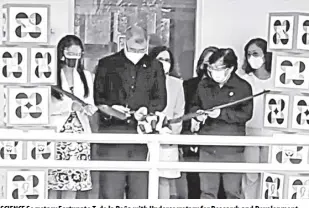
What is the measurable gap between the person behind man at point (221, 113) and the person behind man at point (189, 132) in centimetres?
3

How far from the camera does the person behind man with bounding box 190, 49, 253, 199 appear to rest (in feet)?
12.5

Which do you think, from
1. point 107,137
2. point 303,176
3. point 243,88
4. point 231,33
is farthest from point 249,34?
point 107,137

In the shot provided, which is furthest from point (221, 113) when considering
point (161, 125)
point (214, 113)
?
point (161, 125)

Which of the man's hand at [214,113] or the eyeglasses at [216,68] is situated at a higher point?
the eyeglasses at [216,68]

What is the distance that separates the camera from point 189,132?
12.5 feet

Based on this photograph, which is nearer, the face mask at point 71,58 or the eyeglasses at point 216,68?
the face mask at point 71,58

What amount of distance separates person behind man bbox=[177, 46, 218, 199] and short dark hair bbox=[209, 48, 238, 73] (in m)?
0.03

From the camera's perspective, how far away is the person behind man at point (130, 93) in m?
3.71

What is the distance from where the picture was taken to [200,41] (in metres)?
3.71

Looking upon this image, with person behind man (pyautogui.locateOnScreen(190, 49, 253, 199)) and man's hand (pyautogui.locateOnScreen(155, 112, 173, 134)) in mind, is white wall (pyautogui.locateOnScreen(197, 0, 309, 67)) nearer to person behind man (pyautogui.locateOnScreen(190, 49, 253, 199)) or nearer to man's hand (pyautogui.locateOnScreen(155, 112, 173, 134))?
person behind man (pyautogui.locateOnScreen(190, 49, 253, 199))

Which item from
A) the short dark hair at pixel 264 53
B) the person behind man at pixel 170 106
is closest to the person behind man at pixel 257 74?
the short dark hair at pixel 264 53

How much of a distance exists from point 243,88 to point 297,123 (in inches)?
15.9

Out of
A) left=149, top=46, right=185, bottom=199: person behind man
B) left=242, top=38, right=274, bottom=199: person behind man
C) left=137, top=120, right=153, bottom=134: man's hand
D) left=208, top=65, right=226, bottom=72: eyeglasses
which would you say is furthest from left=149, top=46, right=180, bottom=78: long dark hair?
left=242, top=38, right=274, bottom=199: person behind man

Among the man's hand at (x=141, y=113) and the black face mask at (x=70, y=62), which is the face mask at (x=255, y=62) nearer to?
the man's hand at (x=141, y=113)
